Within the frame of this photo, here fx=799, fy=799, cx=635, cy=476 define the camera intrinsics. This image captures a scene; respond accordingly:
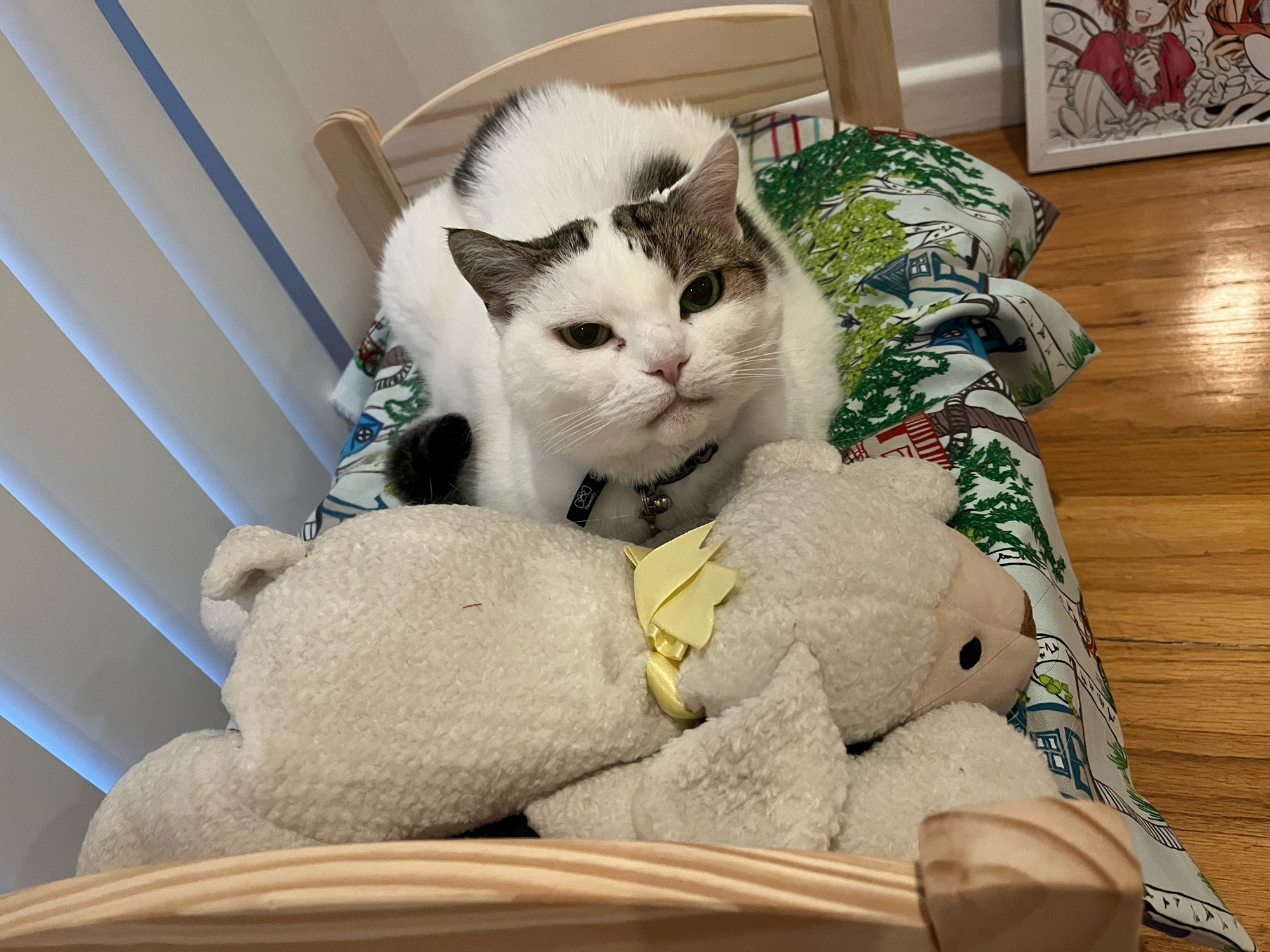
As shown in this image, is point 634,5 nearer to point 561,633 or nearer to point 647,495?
point 647,495

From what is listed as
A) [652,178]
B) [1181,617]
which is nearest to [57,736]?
[652,178]

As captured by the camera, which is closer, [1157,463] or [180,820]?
[180,820]

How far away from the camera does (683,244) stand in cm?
79

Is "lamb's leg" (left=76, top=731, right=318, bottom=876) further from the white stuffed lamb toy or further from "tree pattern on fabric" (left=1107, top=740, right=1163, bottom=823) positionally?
"tree pattern on fabric" (left=1107, top=740, right=1163, bottom=823)

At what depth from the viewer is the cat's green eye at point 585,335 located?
0.76 m

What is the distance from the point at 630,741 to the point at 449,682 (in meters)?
0.15

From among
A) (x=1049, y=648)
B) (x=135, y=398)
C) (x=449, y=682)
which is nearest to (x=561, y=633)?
(x=449, y=682)

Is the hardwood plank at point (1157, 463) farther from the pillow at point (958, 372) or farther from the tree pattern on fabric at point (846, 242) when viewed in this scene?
the tree pattern on fabric at point (846, 242)

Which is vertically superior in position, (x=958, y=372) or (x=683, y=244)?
(x=683, y=244)

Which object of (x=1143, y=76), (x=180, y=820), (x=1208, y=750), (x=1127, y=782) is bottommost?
(x=1208, y=750)

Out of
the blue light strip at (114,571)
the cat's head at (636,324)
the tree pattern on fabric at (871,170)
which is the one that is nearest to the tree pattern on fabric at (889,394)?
the cat's head at (636,324)

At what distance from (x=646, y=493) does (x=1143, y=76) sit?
64.3 inches

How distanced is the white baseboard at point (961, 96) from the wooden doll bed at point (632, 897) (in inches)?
77.1

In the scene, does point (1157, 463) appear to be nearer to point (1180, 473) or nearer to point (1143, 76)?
point (1180, 473)
